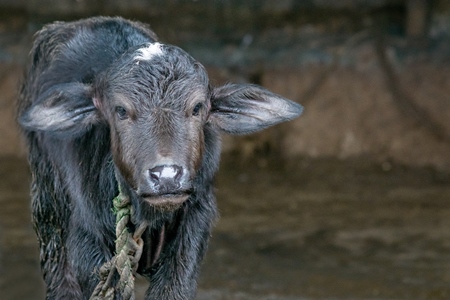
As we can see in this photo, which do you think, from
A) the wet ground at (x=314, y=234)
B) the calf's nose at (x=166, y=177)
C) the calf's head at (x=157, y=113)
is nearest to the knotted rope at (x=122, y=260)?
the calf's head at (x=157, y=113)

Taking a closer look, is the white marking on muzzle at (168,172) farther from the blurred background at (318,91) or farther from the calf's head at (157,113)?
the blurred background at (318,91)

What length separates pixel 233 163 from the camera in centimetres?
1127

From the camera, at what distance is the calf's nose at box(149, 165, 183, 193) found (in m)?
4.71

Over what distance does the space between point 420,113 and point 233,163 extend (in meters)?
2.09

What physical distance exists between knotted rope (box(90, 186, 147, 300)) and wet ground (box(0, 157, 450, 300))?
9.18 feet

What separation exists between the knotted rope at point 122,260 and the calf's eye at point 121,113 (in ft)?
1.48

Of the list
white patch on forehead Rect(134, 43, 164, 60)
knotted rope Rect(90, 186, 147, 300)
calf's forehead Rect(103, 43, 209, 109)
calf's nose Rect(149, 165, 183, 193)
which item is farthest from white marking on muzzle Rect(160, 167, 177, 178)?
white patch on forehead Rect(134, 43, 164, 60)

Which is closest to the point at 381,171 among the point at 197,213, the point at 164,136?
the point at 197,213

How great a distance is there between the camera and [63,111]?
5355 millimetres

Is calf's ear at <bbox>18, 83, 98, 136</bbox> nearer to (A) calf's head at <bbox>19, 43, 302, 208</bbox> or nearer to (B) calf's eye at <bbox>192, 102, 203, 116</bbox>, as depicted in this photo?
(A) calf's head at <bbox>19, 43, 302, 208</bbox>

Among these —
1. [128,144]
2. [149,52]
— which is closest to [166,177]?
[128,144]

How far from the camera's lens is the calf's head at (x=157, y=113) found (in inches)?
190

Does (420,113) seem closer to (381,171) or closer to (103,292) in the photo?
(381,171)

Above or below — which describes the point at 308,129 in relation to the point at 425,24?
below
